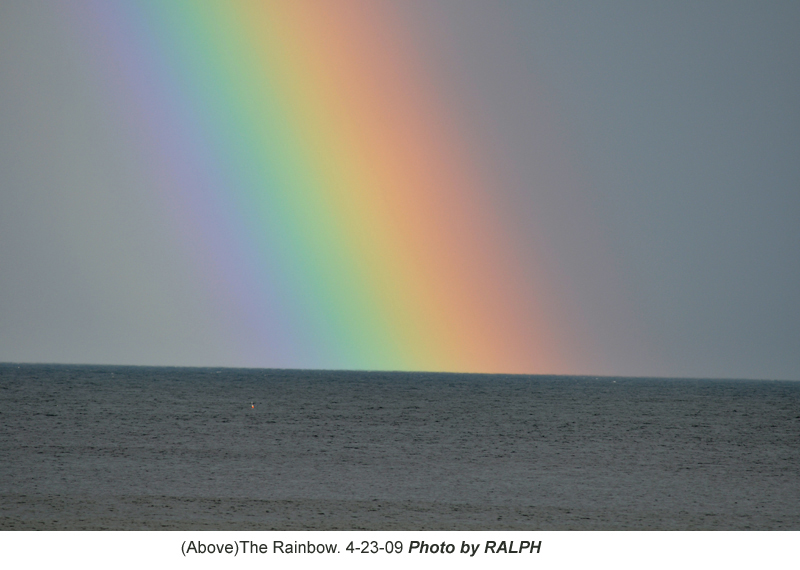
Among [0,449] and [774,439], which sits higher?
[774,439]

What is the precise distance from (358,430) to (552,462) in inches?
957

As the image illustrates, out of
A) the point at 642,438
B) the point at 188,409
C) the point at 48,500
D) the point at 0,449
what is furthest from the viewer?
the point at 188,409

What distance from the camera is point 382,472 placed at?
40.6m

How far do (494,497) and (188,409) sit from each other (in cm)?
6610

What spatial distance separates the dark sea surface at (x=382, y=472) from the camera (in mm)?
27406

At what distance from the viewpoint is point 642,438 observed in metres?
68.1

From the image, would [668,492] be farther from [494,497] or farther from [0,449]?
[0,449]

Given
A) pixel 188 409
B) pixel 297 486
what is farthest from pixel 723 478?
pixel 188 409

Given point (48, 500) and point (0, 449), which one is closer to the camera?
point (48, 500)

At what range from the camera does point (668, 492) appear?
117 ft

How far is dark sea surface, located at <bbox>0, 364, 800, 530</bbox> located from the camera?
2741cm
